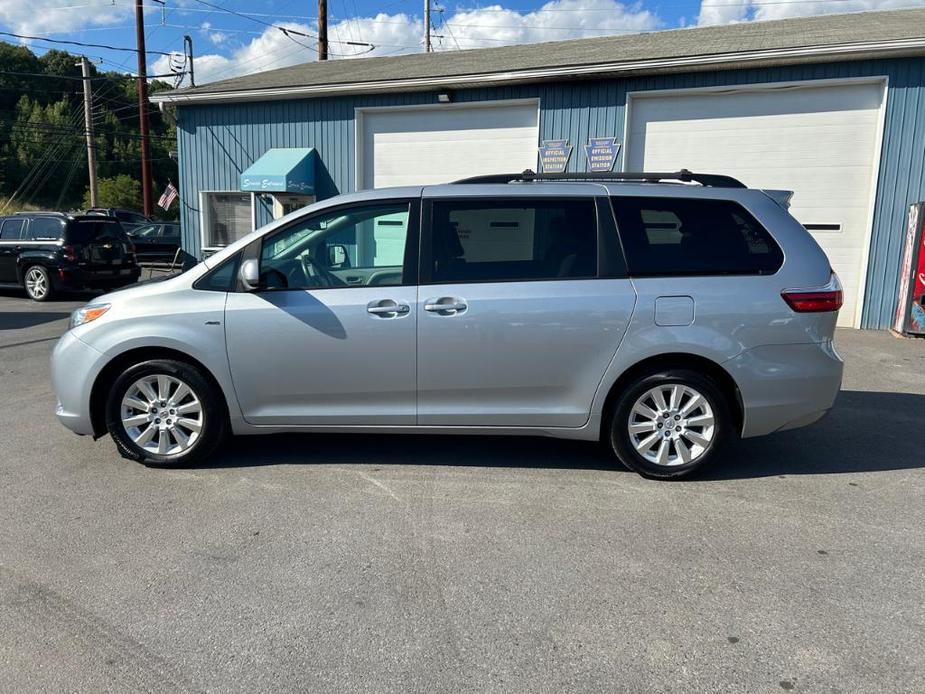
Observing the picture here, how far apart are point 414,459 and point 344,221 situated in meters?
1.69

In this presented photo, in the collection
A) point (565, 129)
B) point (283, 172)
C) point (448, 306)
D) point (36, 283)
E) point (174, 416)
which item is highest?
point (565, 129)

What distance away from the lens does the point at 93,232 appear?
43.7 feet

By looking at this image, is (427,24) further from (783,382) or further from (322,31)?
(783,382)

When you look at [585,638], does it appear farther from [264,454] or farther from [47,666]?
[264,454]

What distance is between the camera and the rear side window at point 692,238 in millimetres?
4215

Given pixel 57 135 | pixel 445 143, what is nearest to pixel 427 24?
pixel 445 143

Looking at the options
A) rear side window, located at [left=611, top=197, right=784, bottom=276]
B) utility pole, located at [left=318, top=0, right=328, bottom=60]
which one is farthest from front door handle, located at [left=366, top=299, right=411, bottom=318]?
utility pole, located at [left=318, top=0, right=328, bottom=60]

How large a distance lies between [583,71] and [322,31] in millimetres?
15056

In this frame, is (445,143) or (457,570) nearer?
(457,570)

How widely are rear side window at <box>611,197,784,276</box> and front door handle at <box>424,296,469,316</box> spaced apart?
1072 mm

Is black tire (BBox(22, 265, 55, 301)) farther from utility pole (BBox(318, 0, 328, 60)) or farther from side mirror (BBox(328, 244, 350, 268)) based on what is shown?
utility pole (BBox(318, 0, 328, 60))

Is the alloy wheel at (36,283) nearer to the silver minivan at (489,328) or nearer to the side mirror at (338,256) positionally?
the silver minivan at (489,328)

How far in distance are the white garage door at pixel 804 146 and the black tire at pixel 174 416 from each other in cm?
952

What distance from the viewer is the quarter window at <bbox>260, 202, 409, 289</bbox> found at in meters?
4.30
